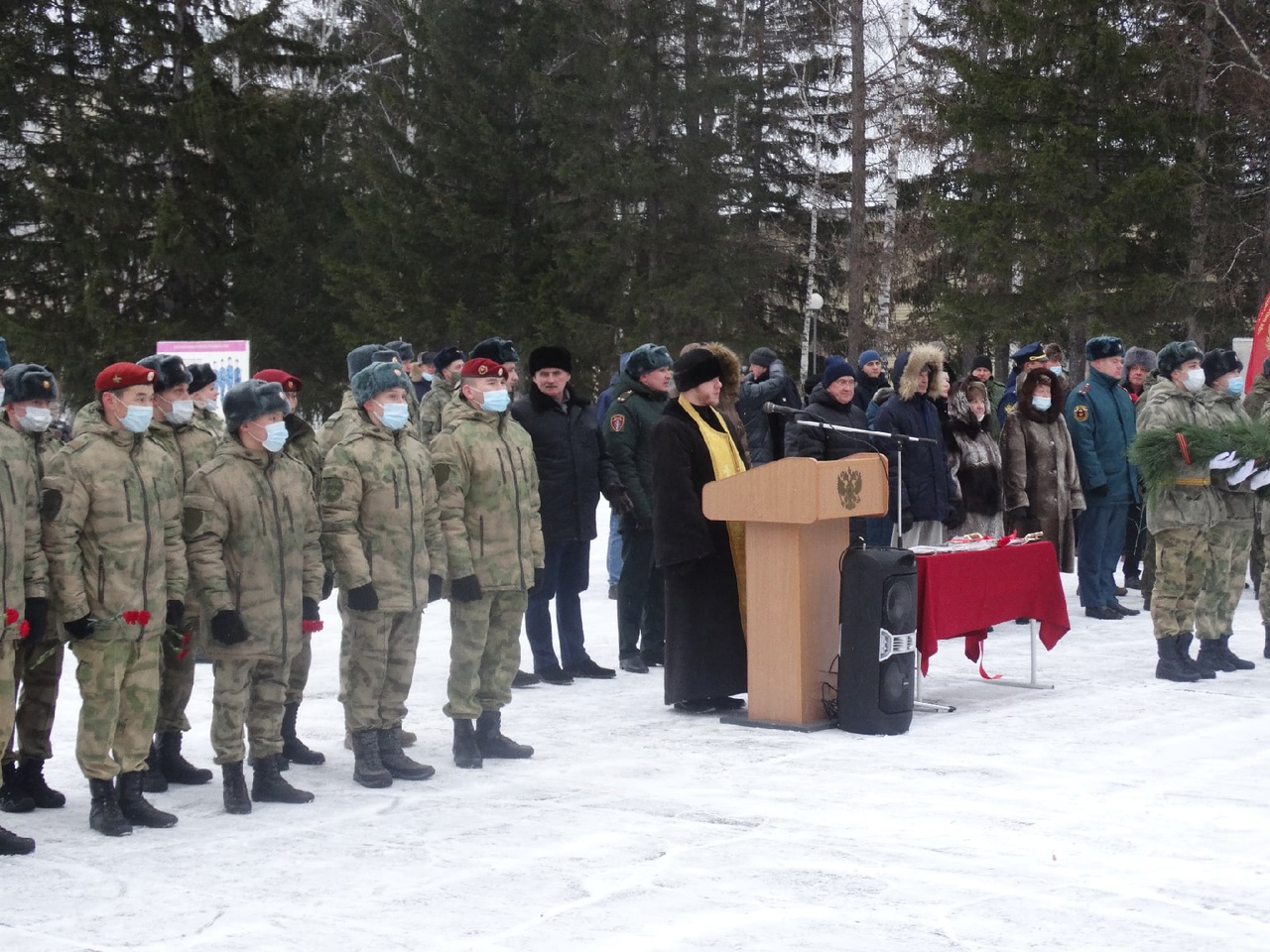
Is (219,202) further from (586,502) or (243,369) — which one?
(586,502)

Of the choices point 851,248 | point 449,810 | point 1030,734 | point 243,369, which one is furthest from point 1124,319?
point 449,810

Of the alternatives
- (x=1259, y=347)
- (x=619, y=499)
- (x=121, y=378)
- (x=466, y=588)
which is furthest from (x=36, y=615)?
(x=1259, y=347)

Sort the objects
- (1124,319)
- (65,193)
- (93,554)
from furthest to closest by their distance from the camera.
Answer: (65,193), (1124,319), (93,554)

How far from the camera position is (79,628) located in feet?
19.4

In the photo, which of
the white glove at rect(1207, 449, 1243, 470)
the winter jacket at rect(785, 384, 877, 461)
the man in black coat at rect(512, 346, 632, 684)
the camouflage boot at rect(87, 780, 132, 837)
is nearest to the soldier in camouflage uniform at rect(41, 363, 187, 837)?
the camouflage boot at rect(87, 780, 132, 837)

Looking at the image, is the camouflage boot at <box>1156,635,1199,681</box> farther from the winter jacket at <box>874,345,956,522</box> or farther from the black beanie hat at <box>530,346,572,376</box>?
the black beanie hat at <box>530,346,572,376</box>

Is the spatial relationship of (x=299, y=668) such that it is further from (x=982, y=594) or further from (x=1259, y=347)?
(x=1259, y=347)

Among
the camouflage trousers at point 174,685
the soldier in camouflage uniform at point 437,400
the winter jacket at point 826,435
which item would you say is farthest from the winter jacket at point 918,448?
the camouflage trousers at point 174,685

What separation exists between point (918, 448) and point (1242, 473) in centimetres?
225

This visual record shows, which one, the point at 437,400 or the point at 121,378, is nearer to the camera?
the point at 121,378

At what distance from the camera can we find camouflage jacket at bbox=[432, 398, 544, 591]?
7.14 m

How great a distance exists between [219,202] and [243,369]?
1726 centimetres

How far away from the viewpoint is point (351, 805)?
250 inches

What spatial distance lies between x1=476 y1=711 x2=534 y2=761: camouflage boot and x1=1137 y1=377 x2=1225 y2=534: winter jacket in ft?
13.4
